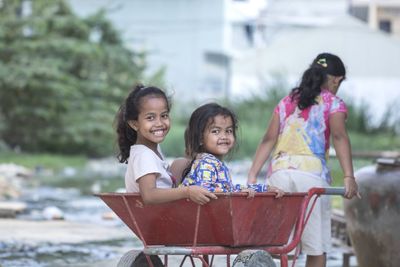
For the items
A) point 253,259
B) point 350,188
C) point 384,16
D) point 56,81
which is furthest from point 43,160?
point 384,16

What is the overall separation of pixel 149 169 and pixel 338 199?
9.04 meters

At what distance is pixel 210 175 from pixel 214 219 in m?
0.33

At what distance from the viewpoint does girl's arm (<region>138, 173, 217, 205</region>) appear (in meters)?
5.34

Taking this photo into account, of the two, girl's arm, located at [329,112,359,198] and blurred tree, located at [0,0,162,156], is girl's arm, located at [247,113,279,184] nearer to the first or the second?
girl's arm, located at [329,112,359,198]

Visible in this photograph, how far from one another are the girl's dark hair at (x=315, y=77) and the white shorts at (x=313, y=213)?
476 mm

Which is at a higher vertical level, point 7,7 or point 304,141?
point 7,7

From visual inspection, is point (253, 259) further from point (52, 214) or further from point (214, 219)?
point (52, 214)

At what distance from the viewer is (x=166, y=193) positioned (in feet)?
17.9

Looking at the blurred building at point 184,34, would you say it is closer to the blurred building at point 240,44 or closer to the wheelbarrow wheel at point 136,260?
the blurred building at point 240,44

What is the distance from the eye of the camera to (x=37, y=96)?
26.9 metres

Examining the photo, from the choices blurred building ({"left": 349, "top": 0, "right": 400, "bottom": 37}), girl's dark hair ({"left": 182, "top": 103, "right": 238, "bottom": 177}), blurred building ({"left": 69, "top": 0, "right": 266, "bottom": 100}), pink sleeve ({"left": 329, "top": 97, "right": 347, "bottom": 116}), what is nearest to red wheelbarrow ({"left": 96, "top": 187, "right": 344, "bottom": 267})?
girl's dark hair ({"left": 182, "top": 103, "right": 238, "bottom": 177})

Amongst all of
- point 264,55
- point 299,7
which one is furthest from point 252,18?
point 264,55

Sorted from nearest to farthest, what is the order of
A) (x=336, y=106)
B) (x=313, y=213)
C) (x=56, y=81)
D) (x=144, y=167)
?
(x=144, y=167) → (x=313, y=213) → (x=336, y=106) → (x=56, y=81)

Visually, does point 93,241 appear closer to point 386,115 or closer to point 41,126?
point 41,126
